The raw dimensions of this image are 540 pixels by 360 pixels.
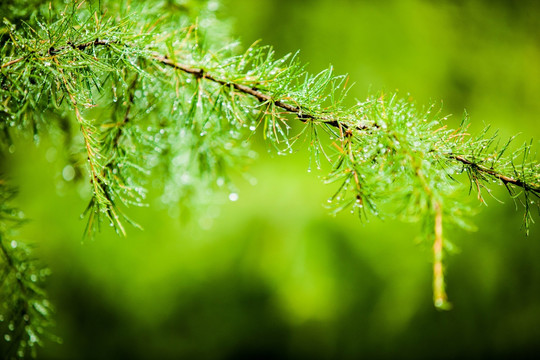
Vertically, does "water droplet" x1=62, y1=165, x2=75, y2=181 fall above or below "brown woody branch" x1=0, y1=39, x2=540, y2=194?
above

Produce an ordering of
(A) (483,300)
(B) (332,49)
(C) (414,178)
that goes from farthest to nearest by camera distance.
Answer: (B) (332,49)
(A) (483,300)
(C) (414,178)

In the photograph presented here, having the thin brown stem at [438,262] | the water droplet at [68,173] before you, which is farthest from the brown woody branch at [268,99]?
the water droplet at [68,173]

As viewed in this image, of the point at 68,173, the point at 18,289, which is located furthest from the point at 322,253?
the point at 18,289

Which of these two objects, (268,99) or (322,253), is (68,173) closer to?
(268,99)

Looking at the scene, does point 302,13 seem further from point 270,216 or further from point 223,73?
point 223,73

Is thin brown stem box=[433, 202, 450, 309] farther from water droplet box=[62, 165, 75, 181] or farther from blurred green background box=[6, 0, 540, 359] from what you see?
blurred green background box=[6, 0, 540, 359]

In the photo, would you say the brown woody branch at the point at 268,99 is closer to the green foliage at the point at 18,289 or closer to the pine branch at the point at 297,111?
the pine branch at the point at 297,111

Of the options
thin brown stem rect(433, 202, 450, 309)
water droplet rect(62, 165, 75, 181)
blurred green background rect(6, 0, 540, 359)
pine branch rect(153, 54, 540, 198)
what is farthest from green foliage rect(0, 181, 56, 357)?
blurred green background rect(6, 0, 540, 359)

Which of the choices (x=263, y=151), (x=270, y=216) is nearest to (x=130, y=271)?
(x=270, y=216)

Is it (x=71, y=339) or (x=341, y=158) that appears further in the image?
(x=71, y=339)
